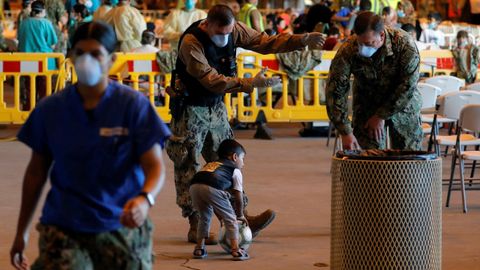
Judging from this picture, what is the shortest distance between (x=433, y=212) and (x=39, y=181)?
10.4ft

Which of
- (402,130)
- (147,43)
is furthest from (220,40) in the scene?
(147,43)

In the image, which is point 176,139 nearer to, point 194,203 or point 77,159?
point 194,203

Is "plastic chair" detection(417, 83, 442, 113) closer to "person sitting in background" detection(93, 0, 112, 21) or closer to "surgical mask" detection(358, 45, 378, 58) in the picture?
"surgical mask" detection(358, 45, 378, 58)

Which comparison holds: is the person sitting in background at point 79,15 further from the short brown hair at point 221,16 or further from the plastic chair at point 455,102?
the short brown hair at point 221,16

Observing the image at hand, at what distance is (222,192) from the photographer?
9.02 meters

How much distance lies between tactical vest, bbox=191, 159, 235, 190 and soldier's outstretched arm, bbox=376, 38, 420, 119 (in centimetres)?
125

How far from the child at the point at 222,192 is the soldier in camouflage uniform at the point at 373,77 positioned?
2.82 ft

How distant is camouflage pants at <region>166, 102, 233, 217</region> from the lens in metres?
9.62

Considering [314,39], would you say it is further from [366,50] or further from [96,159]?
[96,159]

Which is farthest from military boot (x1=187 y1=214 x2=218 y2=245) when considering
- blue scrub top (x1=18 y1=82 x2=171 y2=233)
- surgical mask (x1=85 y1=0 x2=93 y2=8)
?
surgical mask (x1=85 y1=0 x2=93 y2=8)

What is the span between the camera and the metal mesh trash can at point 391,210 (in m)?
7.67

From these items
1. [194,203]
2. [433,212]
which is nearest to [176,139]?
[194,203]

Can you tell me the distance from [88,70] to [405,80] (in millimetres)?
4537

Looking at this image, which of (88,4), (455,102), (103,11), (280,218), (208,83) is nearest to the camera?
(208,83)
